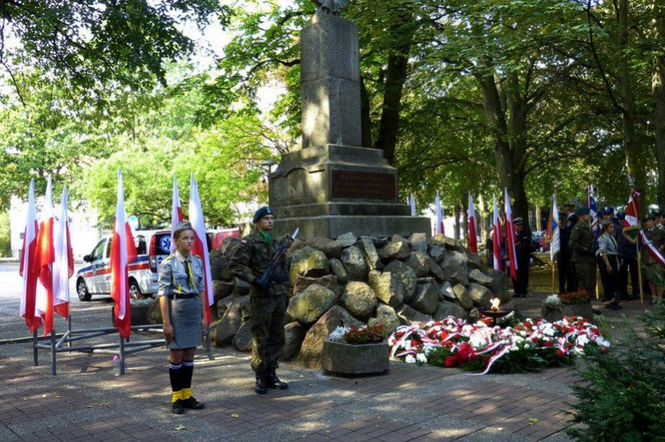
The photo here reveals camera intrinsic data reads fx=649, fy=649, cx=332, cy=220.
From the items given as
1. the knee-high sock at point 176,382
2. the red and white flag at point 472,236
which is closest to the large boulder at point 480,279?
the red and white flag at point 472,236

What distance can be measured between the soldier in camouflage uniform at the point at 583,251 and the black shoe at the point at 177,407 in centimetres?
914

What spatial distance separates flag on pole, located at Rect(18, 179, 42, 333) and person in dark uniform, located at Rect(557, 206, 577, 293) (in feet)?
32.6

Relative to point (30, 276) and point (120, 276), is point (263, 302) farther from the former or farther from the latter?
point (30, 276)

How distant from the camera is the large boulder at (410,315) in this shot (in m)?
9.15

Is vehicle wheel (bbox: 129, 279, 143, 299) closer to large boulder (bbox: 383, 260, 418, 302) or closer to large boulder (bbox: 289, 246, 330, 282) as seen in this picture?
large boulder (bbox: 289, 246, 330, 282)

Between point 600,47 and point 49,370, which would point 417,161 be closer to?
point 600,47

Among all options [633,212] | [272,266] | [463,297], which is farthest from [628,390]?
[633,212]

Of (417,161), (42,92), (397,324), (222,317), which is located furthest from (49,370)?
(417,161)

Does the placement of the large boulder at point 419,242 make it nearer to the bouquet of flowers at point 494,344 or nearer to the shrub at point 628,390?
the bouquet of flowers at point 494,344

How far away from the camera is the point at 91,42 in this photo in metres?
16.0

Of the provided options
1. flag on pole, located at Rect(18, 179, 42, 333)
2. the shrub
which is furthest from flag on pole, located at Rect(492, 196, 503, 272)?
the shrub

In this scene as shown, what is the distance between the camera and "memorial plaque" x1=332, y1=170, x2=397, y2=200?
10.2 metres

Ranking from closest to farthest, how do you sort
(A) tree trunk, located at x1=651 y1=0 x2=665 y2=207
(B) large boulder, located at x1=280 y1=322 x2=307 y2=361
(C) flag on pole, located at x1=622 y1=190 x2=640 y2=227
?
1. (B) large boulder, located at x1=280 y1=322 x2=307 y2=361
2. (C) flag on pole, located at x1=622 y1=190 x2=640 y2=227
3. (A) tree trunk, located at x1=651 y1=0 x2=665 y2=207

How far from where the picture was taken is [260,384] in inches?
256
